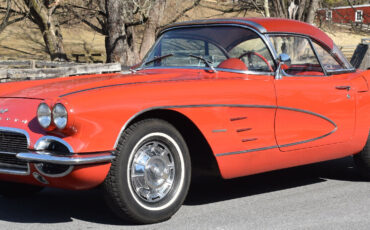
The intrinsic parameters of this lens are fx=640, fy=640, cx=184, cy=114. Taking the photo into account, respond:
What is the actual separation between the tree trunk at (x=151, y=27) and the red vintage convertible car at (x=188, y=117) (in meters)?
15.8

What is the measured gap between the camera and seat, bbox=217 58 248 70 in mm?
5129

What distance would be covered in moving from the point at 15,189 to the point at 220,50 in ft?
6.76

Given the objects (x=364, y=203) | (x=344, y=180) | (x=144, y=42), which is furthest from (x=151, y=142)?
(x=144, y=42)

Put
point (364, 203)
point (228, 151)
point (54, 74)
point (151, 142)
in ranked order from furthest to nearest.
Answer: point (54, 74) → point (364, 203) → point (228, 151) → point (151, 142)

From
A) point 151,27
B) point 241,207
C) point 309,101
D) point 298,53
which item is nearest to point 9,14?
point 151,27

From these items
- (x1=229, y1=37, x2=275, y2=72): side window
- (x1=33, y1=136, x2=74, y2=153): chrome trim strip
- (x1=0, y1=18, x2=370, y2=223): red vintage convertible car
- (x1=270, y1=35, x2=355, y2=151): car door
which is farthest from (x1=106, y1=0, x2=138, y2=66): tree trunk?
(x1=33, y1=136, x2=74, y2=153): chrome trim strip

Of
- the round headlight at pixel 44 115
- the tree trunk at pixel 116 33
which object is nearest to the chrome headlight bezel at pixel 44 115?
the round headlight at pixel 44 115

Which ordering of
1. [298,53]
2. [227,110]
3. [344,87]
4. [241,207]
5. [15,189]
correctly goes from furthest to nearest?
1. [298,53]
2. [344,87]
3. [15,189]
4. [241,207]
5. [227,110]

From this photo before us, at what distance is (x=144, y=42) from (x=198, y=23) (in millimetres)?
16385

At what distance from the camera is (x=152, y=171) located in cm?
439

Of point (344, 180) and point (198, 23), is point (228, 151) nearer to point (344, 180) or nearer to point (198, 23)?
point (198, 23)

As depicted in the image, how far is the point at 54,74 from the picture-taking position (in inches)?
460

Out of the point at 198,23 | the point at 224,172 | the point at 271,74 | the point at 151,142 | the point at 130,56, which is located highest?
the point at 198,23

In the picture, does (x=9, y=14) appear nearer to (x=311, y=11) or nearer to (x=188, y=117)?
(x=311, y=11)
